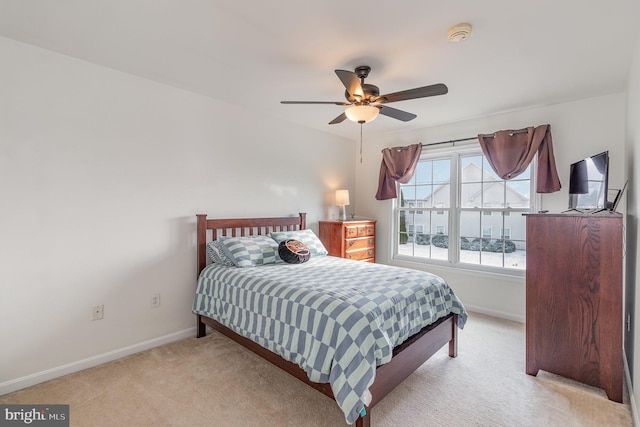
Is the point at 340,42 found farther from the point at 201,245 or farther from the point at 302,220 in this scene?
the point at 302,220

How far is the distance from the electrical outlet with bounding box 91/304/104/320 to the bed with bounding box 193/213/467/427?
0.75 metres

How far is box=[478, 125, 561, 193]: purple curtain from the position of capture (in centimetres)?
321

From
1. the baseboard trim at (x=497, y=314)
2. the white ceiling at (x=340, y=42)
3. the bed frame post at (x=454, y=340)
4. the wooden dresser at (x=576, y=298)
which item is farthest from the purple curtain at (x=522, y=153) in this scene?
the bed frame post at (x=454, y=340)

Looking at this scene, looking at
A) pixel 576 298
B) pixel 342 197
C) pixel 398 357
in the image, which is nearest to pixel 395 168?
pixel 342 197

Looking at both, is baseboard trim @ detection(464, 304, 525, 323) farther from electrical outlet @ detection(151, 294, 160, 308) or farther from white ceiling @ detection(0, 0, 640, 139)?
electrical outlet @ detection(151, 294, 160, 308)

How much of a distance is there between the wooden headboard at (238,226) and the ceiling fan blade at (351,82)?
187 cm

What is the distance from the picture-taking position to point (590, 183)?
246cm

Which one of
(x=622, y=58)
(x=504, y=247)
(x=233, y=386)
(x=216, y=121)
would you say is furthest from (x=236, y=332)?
(x=622, y=58)

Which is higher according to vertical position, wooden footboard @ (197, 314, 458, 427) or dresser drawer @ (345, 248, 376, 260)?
dresser drawer @ (345, 248, 376, 260)

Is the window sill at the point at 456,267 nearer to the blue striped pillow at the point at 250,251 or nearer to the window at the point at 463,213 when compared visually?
the window at the point at 463,213

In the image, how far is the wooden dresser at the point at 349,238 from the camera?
4.16 m

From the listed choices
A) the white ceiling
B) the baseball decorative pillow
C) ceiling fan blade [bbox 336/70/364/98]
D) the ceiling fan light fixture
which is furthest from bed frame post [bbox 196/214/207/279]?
ceiling fan blade [bbox 336/70/364/98]

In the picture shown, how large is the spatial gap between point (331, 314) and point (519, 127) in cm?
318

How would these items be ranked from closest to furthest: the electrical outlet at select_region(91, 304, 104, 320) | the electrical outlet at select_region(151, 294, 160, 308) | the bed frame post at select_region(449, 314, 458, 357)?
the electrical outlet at select_region(91, 304, 104, 320) < the bed frame post at select_region(449, 314, 458, 357) < the electrical outlet at select_region(151, 294, 160, 308)
